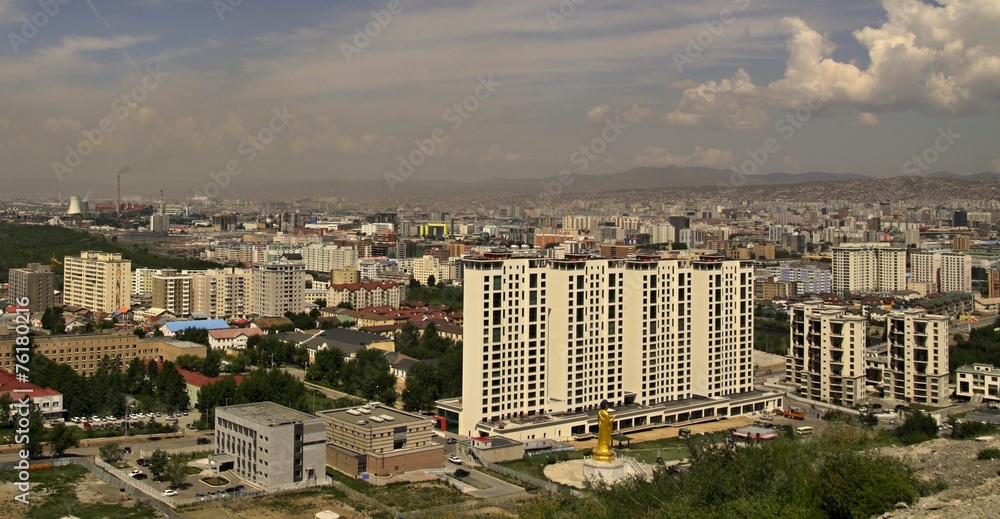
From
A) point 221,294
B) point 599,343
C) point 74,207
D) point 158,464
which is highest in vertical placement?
point 74,207

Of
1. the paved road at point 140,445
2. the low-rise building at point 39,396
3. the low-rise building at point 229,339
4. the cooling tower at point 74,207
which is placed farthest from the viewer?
the cooling tower at point 74,207

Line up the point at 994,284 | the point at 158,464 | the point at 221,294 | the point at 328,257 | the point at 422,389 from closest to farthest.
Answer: the point at 158,464, the point at 422,389, the point at 221,294, the point at 994,284, the point at 328,257

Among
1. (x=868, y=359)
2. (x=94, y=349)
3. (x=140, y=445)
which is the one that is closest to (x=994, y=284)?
(x=868, y=359)

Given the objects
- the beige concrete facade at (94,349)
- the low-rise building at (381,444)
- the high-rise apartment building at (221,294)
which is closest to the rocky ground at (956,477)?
the low-rise building at (381,444)

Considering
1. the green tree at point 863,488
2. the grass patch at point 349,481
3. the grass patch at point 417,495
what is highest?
the green tree at point 863,488

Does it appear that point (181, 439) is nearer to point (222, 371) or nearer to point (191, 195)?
point (222, 371)

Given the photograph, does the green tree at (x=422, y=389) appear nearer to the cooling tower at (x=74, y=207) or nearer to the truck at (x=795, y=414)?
the truck at (x=795, y=414)

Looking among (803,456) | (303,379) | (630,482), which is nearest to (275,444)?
(630,482)

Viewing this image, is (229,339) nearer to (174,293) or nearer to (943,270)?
(174,293)
